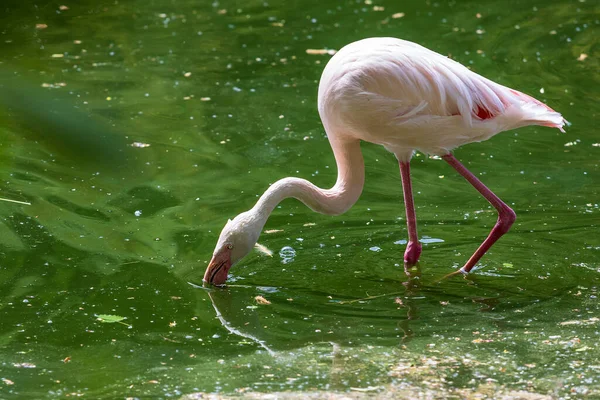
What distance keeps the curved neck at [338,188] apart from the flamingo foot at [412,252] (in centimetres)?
44

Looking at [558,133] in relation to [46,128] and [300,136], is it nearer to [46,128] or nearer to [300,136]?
[300,136]

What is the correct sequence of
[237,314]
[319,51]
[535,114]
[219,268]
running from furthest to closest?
[319,51] < [535,114] < [219,268] < [237,314]

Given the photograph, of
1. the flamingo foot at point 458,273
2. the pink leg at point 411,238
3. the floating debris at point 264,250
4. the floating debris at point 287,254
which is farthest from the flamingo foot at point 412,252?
the floating debris at point 264,250

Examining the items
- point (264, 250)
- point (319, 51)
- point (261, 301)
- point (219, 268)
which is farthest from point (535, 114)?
point (319, 51)

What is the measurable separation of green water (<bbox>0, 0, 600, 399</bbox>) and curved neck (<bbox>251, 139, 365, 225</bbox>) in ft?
1.31

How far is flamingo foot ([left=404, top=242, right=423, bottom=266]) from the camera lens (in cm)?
514

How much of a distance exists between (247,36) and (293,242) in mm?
5393

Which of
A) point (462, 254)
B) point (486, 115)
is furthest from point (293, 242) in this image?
point (486, 115)

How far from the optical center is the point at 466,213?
5973mm

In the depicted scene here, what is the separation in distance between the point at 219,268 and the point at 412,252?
1.20 m

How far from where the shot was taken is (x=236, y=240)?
15.3 ft

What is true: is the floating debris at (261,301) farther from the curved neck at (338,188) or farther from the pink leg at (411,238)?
the pink leg at (411,238)

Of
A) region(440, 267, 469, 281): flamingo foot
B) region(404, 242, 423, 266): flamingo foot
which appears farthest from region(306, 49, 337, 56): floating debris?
region(440, 267, 469, 281): flamingo foot

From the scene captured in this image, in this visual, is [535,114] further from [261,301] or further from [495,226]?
[261,301]
